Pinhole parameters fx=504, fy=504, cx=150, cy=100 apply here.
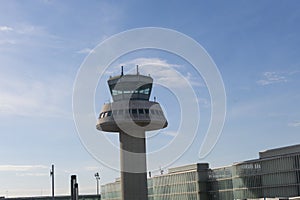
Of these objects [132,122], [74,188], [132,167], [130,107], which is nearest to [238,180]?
[132,167]

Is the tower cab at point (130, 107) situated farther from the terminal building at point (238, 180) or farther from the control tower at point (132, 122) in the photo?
the terminal building at point (238, 180)

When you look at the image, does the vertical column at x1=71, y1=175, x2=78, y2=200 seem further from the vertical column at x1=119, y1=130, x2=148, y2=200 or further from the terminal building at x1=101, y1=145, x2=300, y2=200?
the vertical column at x1=119, y1=130, x2=148, y2=200

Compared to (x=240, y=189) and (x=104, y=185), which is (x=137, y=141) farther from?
(x=104, y=185)

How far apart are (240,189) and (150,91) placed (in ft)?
121

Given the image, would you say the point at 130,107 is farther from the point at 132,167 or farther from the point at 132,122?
the point at 132,167

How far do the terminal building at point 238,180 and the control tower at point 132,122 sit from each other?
618 inches

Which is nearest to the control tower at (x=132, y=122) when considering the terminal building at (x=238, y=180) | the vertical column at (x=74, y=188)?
the terminal building at (x=238, y=180)

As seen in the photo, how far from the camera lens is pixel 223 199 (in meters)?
131

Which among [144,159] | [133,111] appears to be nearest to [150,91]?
[133,111]

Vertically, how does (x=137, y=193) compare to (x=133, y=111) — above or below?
below

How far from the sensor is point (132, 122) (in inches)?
5207

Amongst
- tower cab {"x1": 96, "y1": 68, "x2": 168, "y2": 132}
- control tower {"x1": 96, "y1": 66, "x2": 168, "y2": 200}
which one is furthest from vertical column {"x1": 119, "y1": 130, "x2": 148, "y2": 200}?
tower cab {"x1": 96, "y1": 68, "x2": 168, "y2": 132}

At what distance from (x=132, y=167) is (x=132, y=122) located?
38.5ft

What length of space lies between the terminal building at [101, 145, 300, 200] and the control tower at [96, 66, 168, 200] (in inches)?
618
